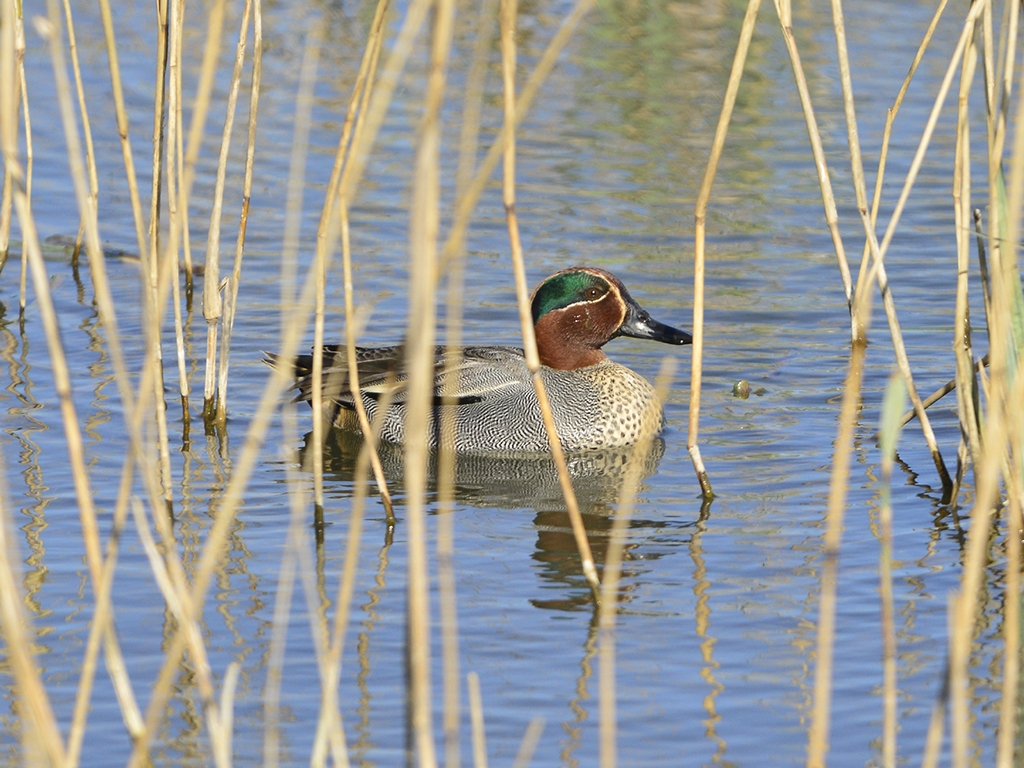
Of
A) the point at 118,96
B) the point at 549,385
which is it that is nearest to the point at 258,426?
the point at 118,96

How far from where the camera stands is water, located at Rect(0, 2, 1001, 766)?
4.69m

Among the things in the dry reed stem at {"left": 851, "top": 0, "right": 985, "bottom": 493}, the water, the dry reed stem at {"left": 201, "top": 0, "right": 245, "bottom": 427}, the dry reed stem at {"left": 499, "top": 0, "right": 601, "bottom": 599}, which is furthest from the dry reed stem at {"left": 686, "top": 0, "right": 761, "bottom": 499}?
the dry reed stem at {"left": 201, "top": 0, "right": 245, "bottom": 427}

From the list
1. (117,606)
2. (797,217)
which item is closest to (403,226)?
(797,217)

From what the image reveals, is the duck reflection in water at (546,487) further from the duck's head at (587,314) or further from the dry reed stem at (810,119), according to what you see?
the dry reed stem at (810,119)

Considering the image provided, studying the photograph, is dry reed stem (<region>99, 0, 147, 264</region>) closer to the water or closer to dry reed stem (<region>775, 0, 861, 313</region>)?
the water

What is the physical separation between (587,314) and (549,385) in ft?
1.36

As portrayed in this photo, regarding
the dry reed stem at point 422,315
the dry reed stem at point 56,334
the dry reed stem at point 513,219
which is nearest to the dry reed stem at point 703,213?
the dry reed stem at point 513,219

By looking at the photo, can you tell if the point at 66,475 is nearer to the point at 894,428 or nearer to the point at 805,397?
the point at 805,397

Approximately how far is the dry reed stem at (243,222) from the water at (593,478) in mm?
281

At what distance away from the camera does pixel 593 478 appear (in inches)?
289

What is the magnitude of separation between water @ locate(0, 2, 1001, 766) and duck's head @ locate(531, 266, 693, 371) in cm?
57

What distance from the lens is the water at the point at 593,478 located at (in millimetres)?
4691

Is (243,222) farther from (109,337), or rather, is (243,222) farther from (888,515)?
(888,515)

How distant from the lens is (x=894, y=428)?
3166 millimetres
